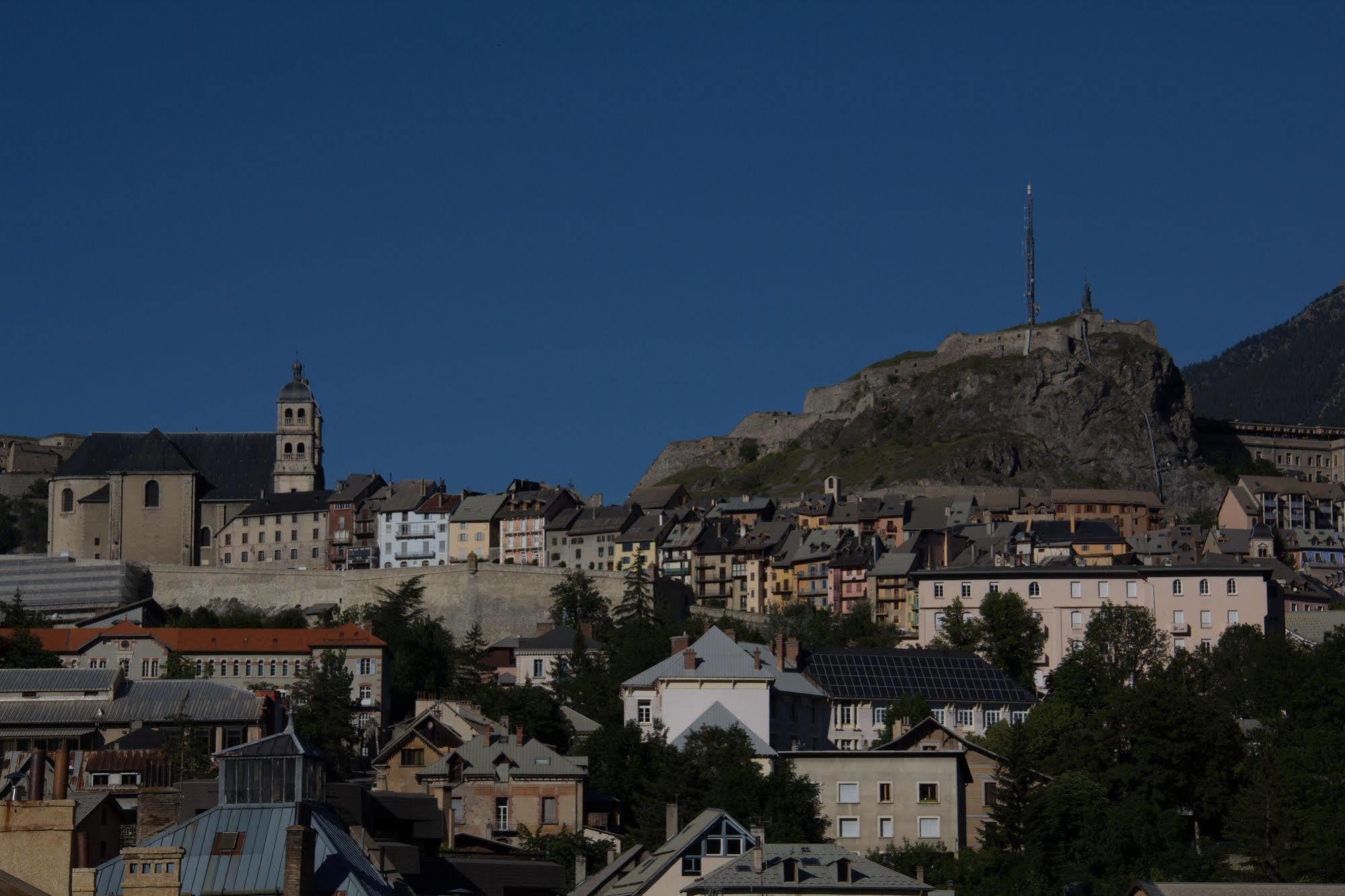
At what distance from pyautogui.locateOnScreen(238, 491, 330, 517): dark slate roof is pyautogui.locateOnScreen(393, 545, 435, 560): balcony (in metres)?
Answer: 5.08

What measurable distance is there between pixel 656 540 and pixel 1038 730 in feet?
216

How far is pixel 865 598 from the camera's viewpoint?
12281 cm

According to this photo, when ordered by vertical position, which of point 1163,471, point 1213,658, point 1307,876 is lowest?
point 1307,876

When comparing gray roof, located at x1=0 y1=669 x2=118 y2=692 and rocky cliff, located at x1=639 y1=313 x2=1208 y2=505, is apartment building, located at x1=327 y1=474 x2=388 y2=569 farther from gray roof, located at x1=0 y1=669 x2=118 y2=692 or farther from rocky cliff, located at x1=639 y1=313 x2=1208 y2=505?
gray roof, located at x1=0 y1=669 x2=118 y2=692

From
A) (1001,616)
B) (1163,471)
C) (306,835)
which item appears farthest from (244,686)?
(1163,471)

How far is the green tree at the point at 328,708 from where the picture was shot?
77.4m

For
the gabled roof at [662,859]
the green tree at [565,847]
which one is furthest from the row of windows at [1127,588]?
the gabled roof at [662,859]

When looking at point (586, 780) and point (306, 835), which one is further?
point (586, 780)

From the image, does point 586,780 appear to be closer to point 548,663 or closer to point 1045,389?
point 548,663

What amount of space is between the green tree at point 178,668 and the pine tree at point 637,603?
67.5ft

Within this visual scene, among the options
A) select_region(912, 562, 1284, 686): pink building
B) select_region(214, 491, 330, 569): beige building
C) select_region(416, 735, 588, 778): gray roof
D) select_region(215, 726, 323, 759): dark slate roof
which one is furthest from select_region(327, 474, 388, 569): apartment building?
select_region(215, 726, 323, 759): dark slate roof

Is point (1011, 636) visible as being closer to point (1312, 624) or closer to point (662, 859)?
point (1312, 624)

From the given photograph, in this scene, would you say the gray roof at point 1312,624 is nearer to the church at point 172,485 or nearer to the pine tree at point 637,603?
the pine tree at point 637,603

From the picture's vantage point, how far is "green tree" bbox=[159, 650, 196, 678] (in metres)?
96.2
